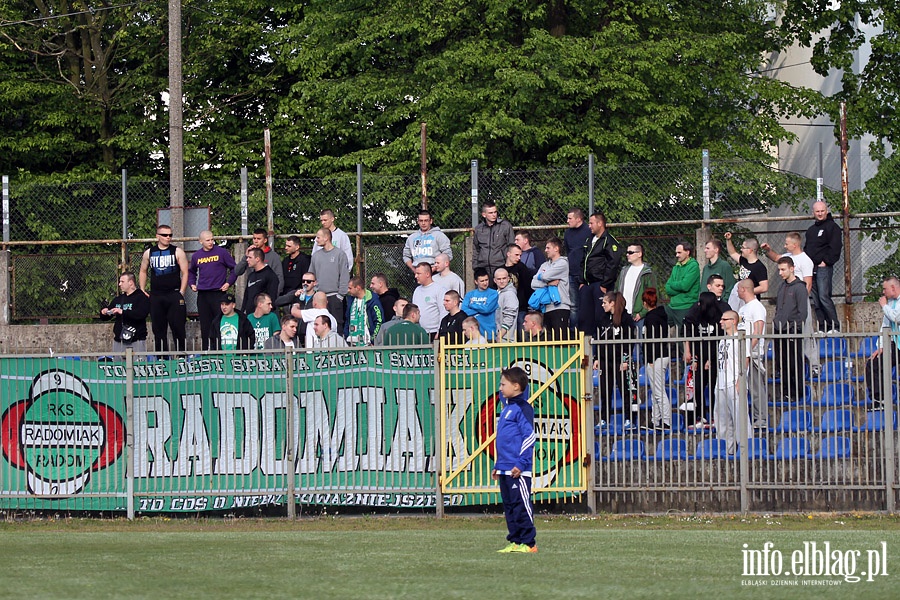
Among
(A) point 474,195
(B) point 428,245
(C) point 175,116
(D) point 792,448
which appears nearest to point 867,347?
(D) point 792,448

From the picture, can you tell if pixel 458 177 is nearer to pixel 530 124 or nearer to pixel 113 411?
pixel 530 124

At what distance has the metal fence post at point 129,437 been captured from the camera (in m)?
15.6

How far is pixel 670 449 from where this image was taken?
48.8 feet

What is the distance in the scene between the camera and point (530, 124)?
27.6 m

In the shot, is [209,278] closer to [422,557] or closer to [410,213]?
[410,213]

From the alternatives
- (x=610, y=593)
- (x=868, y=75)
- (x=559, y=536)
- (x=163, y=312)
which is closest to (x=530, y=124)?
(x=868, y=75)

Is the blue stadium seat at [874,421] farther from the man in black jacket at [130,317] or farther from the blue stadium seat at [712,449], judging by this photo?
the man in black jacket at [130,317]

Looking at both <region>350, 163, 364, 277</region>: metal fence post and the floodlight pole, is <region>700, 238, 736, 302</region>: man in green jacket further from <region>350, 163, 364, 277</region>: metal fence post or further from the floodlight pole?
the floodlight pole

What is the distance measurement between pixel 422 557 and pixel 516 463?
44.4 inches

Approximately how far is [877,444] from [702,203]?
263 inches

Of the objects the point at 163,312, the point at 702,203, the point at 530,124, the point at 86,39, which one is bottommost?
the point at 163,312

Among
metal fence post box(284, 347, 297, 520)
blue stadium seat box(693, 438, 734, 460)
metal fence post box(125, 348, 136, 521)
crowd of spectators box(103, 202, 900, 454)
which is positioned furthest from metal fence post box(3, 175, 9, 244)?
blue stadium seat box(693, 438, 734, 460)

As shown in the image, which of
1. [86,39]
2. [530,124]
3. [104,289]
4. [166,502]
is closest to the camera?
[166,502]

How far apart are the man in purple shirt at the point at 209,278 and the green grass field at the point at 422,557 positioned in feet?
14.5
